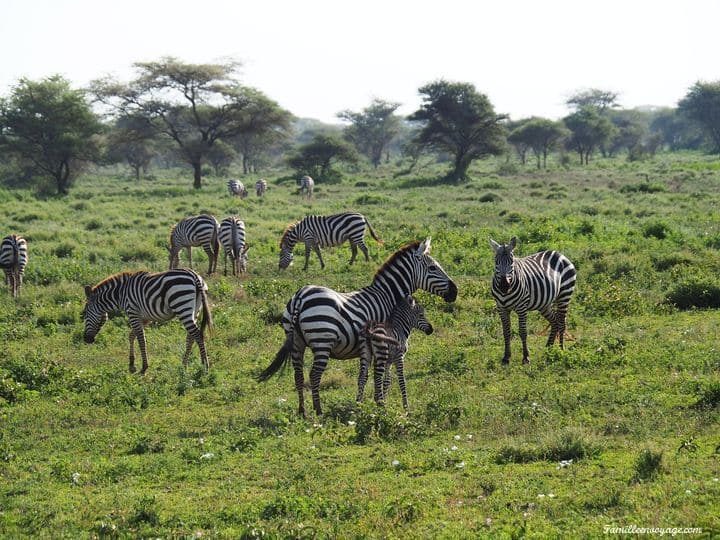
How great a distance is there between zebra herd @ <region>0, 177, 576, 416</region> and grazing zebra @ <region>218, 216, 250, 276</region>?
17.3 feet

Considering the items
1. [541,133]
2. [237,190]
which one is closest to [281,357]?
[237,190]

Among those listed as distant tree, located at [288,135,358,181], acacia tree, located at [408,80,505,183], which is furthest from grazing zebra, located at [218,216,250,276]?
distant tree, located at [288,135,358,181]

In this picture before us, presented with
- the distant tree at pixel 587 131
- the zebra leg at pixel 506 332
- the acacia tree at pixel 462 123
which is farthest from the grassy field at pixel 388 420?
the distant tree at pixel 587 131

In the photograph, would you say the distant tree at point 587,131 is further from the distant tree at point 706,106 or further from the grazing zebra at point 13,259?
the grazing zebra at point 13,259

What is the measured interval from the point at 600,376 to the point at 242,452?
18.2 feet

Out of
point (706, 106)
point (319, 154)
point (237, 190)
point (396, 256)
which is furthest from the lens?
point (706, 106)

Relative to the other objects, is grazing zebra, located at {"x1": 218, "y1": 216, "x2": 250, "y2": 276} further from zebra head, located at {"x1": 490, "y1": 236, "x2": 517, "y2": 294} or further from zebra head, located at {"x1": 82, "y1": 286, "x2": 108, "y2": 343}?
zebra head, located at {"x1": 490, "y1": 236, "x2": 517, "y2": 294}

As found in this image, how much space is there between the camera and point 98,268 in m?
20.0

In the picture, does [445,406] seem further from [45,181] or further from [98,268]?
[45,181]

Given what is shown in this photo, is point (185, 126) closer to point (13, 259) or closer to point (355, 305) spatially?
point (13, 259)

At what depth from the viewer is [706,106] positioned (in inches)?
3258

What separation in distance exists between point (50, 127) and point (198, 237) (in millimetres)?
30481

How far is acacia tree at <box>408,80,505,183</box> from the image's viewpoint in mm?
54000

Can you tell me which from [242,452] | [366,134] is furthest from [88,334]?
[366,134]
